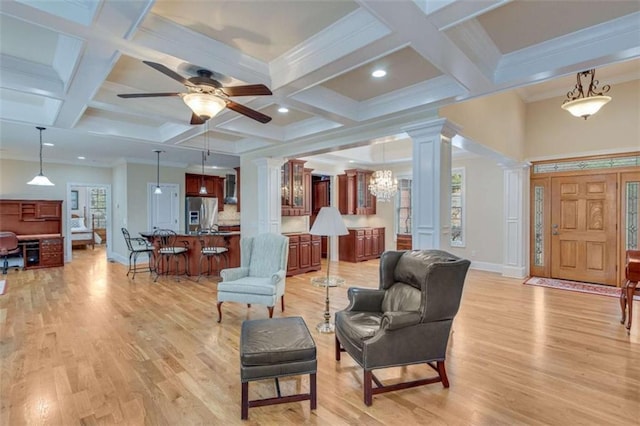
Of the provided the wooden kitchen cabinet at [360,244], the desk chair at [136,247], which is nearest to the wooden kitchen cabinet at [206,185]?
the desk chair at [136,247]

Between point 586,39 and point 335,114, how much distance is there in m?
2.48

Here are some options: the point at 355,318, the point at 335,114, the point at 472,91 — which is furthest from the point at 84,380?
the point at 472,91

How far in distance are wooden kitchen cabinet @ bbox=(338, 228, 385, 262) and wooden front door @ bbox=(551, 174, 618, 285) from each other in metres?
4.10

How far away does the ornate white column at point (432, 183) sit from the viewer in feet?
12.1

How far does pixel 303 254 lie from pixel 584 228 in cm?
560

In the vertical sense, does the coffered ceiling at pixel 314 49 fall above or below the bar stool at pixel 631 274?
above

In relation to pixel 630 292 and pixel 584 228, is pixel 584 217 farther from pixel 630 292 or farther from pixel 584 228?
pixel 630 292

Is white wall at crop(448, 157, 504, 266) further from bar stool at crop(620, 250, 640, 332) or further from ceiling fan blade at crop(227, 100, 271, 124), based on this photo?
ceiling fan blade at crop(227, 100, 271, 124)

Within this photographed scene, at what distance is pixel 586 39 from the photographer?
268 cm

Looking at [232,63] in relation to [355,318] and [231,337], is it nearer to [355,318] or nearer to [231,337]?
[355,318]

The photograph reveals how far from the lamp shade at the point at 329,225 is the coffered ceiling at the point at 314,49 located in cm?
130

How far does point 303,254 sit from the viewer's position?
698 cm

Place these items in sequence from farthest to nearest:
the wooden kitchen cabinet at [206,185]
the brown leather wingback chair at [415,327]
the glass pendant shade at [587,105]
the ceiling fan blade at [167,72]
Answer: the wooden kitchen cabinet at [206,185]
the glass pendant shade at [587,105]
the brown leather wingback chair at [415,327]
the ceiling fan blade at [167,72]

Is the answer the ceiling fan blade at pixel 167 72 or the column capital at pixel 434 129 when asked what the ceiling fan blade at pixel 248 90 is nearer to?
the ceiling fan blade at pixel 167 72
